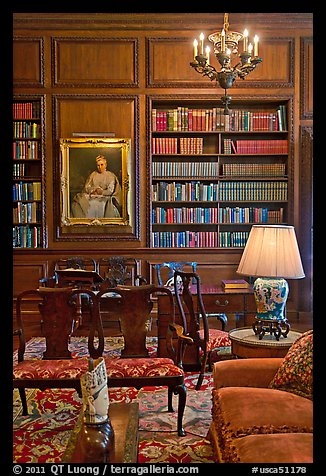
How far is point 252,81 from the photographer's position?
7.07 m

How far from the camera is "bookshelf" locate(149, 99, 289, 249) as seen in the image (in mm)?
7148

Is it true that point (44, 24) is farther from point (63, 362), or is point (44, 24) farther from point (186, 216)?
point (63, 362)

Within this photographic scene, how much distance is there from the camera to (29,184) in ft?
23.5

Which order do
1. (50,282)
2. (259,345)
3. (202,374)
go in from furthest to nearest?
(50,282), (202,374), (259,345)

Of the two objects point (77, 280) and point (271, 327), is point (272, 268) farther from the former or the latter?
point (77, 280)

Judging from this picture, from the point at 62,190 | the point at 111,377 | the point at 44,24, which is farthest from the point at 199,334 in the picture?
the point at 44,24

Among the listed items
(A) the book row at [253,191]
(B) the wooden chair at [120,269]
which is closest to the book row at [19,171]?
(B) the wooden chair at [120,269]

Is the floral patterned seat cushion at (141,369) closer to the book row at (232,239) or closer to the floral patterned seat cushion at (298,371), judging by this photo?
the floral patterned seat cushion at (298,371)

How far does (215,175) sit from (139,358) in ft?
13.1

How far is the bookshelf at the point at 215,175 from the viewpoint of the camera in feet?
23.5

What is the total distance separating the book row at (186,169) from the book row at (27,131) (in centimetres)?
164

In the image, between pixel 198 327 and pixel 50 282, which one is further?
pixel 50 282

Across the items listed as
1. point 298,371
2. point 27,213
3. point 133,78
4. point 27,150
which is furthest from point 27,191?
point 298,371

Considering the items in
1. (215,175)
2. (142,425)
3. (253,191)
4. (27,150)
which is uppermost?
(27,150)
